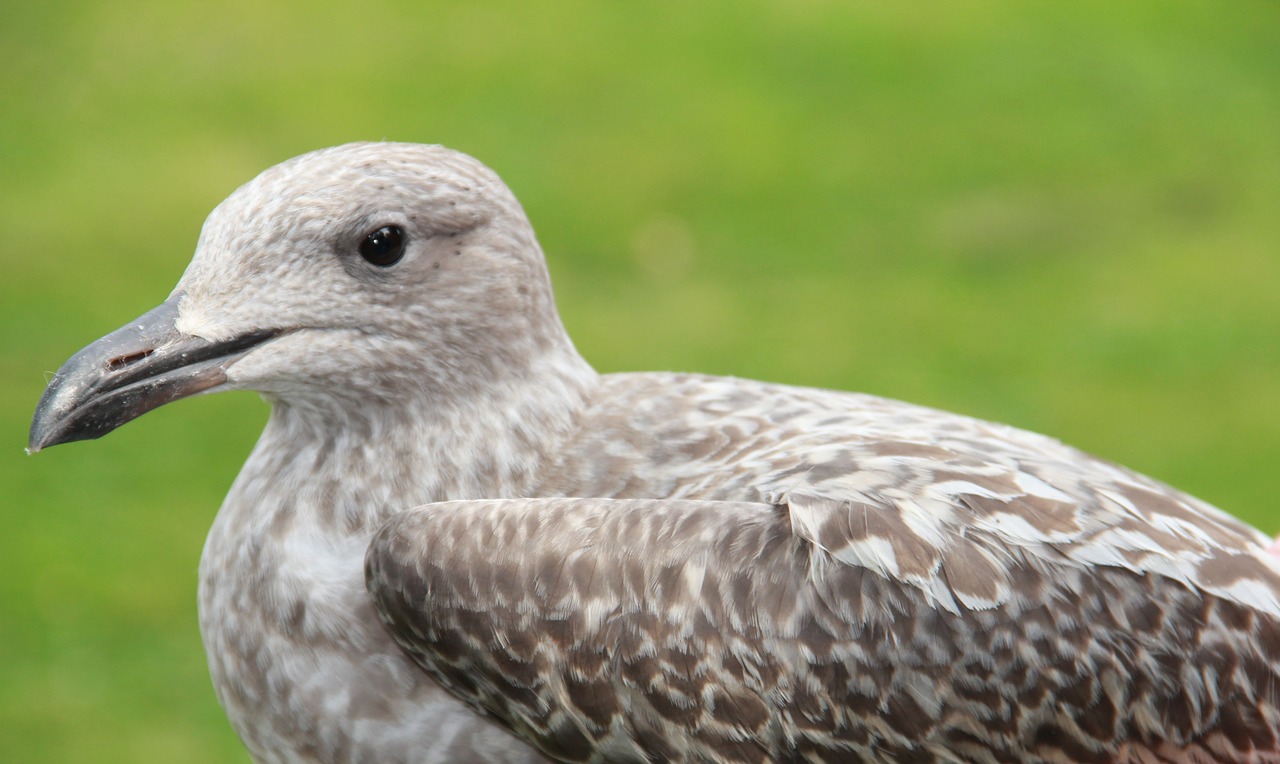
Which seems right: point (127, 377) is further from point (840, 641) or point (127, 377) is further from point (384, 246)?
point (840, 641)

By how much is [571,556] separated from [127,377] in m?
0.97

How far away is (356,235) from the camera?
129 inches

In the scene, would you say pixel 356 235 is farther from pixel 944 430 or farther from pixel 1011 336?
pixel 1011 336

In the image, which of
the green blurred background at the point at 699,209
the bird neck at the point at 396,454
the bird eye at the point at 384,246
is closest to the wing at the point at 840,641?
the bird neck at the point at 396,454

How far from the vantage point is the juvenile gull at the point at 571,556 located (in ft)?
9.91

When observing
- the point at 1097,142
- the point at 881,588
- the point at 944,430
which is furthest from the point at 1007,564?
the point at 1097,142

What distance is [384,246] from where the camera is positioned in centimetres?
333

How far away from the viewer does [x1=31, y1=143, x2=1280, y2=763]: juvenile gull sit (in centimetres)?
→ 302

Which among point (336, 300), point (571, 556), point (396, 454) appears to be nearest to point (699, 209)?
point (396, 454)

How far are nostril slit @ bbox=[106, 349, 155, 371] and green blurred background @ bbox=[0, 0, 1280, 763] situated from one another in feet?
11.7

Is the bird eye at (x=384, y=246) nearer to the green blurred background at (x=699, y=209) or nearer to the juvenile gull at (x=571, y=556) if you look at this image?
the juvenile gull at (x=571, y=556)

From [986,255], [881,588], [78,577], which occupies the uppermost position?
[881,588]

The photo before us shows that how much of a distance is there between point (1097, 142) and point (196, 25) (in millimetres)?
6091

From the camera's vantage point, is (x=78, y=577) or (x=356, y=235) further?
(x=78, y=577)
